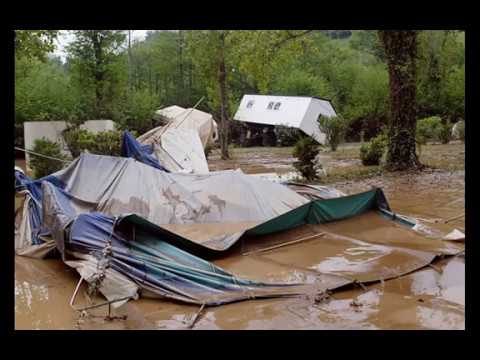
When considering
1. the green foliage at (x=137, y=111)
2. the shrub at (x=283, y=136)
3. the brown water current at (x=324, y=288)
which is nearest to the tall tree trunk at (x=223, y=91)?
the green foliage at (x=137, y=111)

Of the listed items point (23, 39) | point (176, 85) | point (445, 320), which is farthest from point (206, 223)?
point (176, 85)

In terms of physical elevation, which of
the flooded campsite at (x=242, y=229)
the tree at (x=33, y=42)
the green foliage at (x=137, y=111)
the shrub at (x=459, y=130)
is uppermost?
the tree at (x=33, y=42)

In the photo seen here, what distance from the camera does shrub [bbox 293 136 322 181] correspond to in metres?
14.2

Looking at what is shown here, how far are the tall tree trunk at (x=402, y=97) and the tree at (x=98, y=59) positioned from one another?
1292 cm

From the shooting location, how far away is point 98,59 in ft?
78.9

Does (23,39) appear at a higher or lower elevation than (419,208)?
higher

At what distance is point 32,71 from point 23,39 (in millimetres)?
16405

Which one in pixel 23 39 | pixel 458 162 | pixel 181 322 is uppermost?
pixel 23 39

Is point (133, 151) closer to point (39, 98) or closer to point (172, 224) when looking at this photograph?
point (172, 224)

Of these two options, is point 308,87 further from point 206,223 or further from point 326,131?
point 206,223

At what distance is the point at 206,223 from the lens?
9.52 meters

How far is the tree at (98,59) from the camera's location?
77.2 feet

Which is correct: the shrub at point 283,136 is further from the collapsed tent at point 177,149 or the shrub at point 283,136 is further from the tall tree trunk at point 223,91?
the collapsed tent at point 177,149

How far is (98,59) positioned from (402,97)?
14.4m
